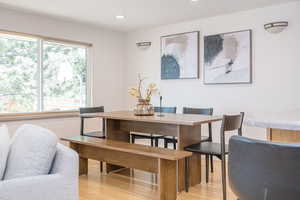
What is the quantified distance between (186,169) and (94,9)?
103 inches

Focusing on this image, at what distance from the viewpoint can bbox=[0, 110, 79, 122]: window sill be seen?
4.10m

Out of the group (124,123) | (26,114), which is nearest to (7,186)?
(124,123)

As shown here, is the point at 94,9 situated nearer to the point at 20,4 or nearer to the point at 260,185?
the point at 20,4

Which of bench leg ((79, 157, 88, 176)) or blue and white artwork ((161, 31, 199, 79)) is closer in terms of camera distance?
bench leg ((79, 157, 88, 176))

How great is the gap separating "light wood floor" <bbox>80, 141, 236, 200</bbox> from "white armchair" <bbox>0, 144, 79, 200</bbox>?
114 cm

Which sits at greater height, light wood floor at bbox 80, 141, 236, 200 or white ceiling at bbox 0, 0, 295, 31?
white ceiling at bbox 0, 0, 295, 31

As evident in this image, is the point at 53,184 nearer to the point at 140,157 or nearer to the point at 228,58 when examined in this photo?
the point at 140,157

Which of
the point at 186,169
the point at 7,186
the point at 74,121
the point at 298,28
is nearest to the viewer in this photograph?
the point at 7,186

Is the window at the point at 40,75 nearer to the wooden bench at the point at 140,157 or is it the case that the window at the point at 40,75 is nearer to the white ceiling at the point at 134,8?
the white ceiling at the point at 134,8

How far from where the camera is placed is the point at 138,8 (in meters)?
4.09

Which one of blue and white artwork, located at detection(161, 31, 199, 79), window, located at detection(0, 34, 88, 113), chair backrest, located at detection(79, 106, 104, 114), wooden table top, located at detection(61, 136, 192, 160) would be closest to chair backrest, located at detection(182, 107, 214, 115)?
blue and white artwork, located at detection(161, 31, 199, 79)

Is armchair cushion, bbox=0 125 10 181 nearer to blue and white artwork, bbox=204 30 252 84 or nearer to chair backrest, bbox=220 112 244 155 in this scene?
chair backrest, bbox=220 112 244 155

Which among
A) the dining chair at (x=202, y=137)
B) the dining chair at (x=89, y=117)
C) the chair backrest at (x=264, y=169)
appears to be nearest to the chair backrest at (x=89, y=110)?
the dining chair at (x=89, y=117)

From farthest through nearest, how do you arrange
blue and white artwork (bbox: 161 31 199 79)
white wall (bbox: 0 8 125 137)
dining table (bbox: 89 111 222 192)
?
1. blue and white artwork (bbox: 161 31 199 79)
2. white wall (bbox: 0 8 125 137)
3. dining table (bbox: 89 111 222 192)
